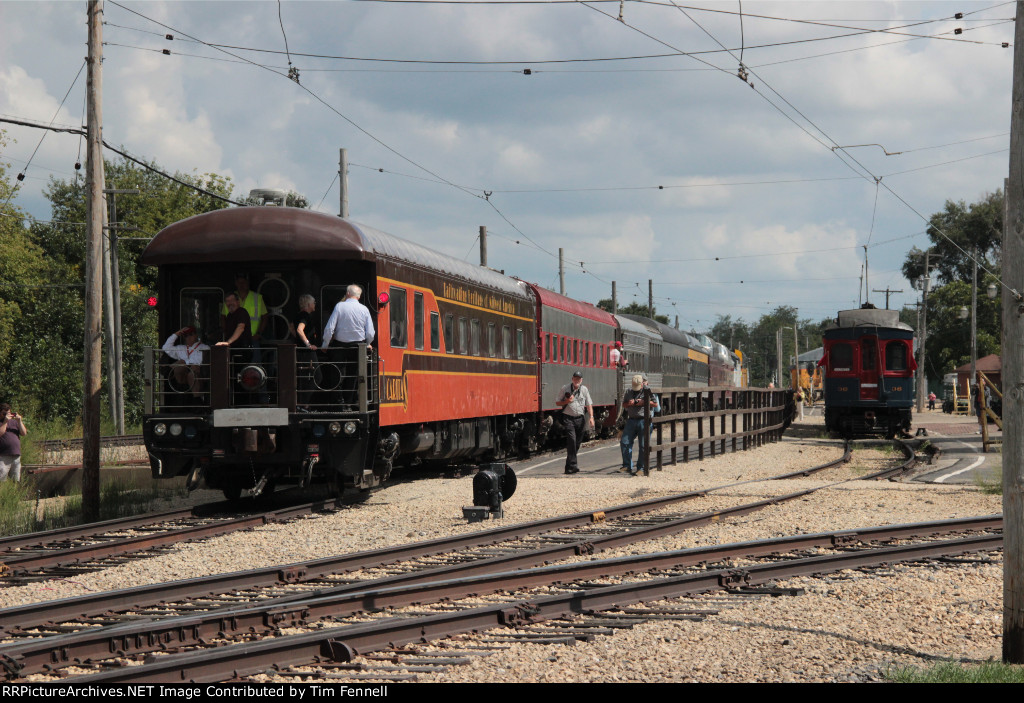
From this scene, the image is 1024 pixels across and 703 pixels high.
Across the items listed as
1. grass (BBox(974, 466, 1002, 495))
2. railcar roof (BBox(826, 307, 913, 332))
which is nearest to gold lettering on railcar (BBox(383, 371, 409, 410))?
grass (BBox(974, 466, 1002, 495))

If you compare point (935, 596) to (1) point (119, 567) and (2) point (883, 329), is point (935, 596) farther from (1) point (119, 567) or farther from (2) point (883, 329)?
(2) point (883, 329)

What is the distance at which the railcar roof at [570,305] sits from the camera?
24389 mm

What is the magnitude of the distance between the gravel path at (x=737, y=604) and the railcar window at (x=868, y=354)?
15.1 m

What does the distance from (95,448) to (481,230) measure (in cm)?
2531

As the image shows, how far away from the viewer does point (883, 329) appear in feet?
104

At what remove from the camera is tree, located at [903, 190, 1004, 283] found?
91938 millimetres

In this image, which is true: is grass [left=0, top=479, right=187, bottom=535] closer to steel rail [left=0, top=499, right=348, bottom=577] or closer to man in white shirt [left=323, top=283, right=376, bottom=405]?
steel rail [left=0, top=499, right=348, bottom=577]

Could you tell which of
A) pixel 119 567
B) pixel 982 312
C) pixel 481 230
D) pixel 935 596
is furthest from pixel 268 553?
pixel 982 312

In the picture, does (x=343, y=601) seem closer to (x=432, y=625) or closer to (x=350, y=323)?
(x=432, y=625)

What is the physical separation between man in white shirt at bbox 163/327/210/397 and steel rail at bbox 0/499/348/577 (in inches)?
59.4

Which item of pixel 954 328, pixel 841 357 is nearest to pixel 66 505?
pixel 841 357

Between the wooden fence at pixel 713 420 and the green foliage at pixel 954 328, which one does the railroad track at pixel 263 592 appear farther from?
the green foliage at pixel 954 328

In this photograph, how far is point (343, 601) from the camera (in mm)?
→ 7520

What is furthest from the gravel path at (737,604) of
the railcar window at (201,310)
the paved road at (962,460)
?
the railcar window at (201,310)
